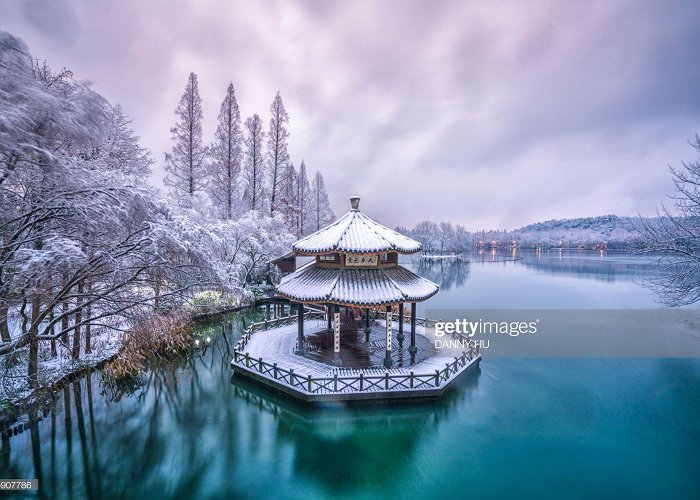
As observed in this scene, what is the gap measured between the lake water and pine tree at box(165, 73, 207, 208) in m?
13.2

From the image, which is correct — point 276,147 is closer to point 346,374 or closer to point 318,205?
point 318,205

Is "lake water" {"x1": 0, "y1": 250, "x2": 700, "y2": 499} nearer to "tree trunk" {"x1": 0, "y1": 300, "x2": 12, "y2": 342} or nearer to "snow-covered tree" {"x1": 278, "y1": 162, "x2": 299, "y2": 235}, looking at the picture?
"tree trunk" {"x1": 0, "y1": 300, "x2": 12, "y2": 342}

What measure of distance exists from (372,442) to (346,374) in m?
2.62

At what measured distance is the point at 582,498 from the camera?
662cm

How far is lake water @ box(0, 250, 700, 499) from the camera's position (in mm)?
6945

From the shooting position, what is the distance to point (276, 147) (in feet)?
92.6

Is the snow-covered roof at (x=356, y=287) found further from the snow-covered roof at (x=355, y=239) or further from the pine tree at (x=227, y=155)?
the pine tree at (x=227, y=155)

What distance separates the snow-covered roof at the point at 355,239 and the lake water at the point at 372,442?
216 inches

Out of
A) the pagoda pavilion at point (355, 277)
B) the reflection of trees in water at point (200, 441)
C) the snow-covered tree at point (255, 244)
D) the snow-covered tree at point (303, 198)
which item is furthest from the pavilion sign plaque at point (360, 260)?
the snow-covered tree at point (303, 198)

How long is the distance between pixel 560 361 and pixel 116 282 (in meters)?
17.3

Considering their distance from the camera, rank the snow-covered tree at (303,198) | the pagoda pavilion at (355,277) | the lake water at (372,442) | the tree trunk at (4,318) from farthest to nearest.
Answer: the snow-covered tree at (303,198), the pagoda pavilion at (355,277), the lake water at (372,442), the tree trunk at (4,318)

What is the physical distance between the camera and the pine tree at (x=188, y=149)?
815 inches

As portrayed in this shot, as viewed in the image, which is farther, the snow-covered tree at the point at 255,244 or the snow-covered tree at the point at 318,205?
the snow-covered tree at the point at 318,205

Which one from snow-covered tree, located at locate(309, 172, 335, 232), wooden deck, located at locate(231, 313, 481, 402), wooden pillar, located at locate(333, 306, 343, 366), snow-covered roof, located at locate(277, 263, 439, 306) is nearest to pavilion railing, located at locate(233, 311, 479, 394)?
wooden deck, located at locate(231, 313, 481, 402)
